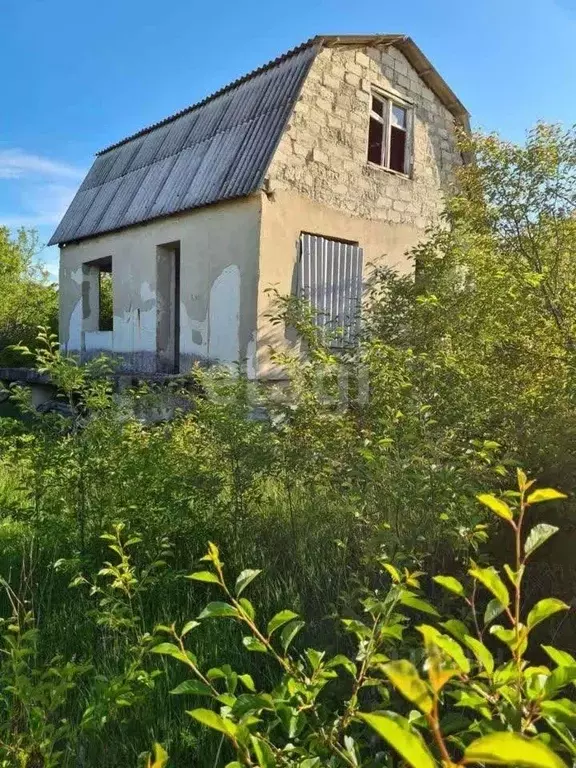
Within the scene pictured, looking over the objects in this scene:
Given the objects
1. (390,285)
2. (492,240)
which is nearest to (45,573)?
(390,285)

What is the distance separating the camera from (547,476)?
111 inches

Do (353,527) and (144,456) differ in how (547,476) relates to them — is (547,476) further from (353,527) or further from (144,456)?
(144,456)

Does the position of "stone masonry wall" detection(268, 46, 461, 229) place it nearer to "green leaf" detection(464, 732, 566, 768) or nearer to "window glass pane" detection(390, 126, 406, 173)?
"window glass pane" detection(390, 126, 406, 173)

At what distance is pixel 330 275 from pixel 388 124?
3.07m

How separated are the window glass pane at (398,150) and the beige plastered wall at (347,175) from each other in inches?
7.3

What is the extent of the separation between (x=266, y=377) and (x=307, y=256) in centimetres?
195

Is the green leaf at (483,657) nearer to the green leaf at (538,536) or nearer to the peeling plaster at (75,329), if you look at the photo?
the green leaf at (538,536)

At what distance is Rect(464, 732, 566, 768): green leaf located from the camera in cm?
55

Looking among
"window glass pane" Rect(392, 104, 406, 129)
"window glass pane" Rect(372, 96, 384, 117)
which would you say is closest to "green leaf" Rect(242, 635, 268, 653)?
"window glass pane" Rect(372, 96, 384, 117)

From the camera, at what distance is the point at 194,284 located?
8.81 m

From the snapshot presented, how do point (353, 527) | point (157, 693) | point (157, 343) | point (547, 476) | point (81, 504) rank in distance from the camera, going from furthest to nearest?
point (157, 343)
point (81, 504)
point (353, 527)
point (547, 476)
point (157, 693)

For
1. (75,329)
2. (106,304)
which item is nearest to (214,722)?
(75,329)

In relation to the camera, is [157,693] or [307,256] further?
[307,256]

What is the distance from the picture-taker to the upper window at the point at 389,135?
951 cm
